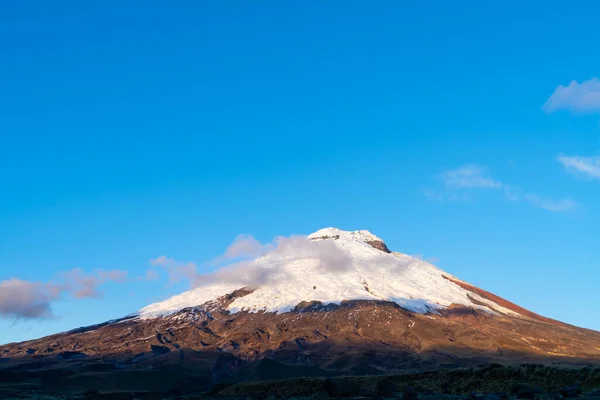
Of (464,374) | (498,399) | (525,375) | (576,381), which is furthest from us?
(464,374)

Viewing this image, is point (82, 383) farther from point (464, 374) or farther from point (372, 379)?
point (464, 374)

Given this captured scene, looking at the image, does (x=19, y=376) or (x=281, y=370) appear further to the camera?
(x=281, y=370)

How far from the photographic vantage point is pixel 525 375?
4528 cm

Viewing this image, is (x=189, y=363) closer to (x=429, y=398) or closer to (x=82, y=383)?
(x=82, y=383)

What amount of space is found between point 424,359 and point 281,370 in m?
49.2

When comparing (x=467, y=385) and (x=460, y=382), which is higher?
(x=460, y=382)

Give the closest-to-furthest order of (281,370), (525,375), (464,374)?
(525,375) → (464,374) → (281,370)

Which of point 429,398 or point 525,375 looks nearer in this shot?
point 429,398

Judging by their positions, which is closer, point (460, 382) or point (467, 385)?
point (467, 385)

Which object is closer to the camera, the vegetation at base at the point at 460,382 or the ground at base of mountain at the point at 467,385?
the ground at base of mountain at the point at 467,385

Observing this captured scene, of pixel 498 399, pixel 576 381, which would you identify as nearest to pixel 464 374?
pixel 576 381

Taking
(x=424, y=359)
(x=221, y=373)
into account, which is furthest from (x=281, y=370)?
(x=424, y=359)

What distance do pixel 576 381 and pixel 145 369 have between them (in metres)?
165

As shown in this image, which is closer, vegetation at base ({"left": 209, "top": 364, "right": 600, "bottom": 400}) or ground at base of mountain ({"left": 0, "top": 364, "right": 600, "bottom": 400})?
ground at base of mountain ({"left": 0, "top": 364, "right": 600, "bottom": 400})
